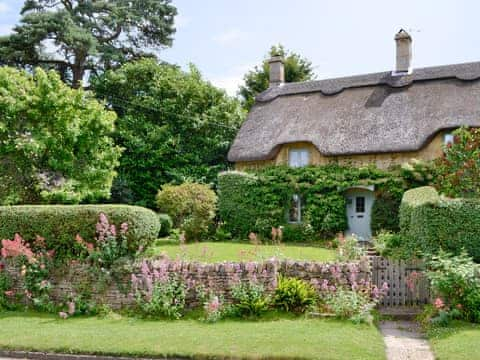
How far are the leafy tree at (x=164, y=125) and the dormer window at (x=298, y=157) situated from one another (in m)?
6.84

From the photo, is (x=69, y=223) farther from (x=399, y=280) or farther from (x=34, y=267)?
(x=399, y=280)

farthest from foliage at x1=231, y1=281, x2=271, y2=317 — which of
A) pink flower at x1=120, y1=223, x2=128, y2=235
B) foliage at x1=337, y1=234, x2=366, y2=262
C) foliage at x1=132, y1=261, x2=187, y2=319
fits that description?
pink flower at x1=120, y1=223, x2=128, y2=235

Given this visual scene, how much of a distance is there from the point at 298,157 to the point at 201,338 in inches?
628

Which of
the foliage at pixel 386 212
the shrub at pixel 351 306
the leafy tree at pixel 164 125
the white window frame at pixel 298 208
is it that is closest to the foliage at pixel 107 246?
the shrub at pixel 351 306

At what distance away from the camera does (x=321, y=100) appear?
25344 millimetres

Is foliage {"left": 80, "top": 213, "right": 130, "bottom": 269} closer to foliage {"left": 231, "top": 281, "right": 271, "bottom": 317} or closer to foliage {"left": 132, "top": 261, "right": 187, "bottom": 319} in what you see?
foliage {"left": 132, "top": 261, "right": 187, "bottom": 319}

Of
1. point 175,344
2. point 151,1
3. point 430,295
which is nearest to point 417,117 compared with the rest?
point 430,295

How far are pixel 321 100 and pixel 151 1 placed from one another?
15.3m

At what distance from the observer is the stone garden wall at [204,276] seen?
35.1ft

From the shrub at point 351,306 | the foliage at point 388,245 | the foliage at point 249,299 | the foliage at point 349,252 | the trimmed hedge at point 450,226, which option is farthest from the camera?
the foliage at point 388,245

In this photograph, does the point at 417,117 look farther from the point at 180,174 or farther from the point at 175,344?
the point at 175,344

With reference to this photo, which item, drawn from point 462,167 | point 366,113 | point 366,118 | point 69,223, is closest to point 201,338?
point 69,223

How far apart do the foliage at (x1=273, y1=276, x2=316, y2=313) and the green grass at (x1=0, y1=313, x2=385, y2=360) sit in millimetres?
520

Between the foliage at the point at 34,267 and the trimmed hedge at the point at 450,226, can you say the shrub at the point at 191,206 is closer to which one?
the foliage at the point at 34,267
